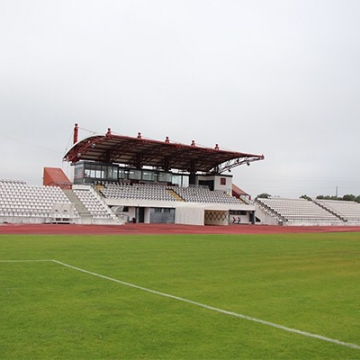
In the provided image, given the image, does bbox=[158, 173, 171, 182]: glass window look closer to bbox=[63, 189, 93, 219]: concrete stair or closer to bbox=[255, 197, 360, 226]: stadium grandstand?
bbox=[255, 197, 360, 226]: stadium grandstand

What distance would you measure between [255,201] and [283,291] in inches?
2353

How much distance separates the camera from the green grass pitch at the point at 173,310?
5867mm

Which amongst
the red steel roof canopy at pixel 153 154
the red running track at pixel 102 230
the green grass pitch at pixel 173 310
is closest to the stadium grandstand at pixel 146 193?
the red steel roof canopy at pixel 153 154

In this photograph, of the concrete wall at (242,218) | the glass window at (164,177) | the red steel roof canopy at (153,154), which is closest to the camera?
the red steel roof canopy at (153,154)

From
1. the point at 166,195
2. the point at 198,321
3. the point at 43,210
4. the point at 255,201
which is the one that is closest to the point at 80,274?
the point at 198,321

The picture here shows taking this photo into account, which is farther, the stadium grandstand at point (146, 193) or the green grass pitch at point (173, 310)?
the stadium grandstand at point (146, 193)

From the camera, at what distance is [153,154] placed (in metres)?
62.0

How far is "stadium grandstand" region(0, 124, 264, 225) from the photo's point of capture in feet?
148

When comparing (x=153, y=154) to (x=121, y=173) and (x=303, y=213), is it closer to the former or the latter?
(x=121, y=173)

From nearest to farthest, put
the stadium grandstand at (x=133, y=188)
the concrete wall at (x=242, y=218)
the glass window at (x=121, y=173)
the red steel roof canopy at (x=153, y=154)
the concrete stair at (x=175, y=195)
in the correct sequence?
the stadium grandstand at (x=133, y=188) < the red steel roof canopy at (x=153, y=154) < the concrete stair at (x=175, y=195) < the glass window at (x=121, y=173) < the concrete wall at (x=242, y=218)

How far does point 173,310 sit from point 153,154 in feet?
179

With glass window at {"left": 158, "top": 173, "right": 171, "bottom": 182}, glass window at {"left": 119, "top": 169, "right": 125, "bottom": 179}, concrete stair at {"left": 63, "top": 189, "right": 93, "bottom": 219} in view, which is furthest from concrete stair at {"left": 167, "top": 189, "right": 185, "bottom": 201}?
concrete stair at {"left": 63, "top": 189, "right": 93, "bottom": 219}

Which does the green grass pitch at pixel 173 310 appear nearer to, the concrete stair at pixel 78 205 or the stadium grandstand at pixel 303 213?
the concrete stair at pixel 78 205

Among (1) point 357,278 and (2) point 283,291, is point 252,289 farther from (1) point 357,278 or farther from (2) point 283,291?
(1) point 357,278
